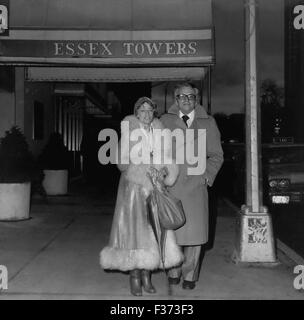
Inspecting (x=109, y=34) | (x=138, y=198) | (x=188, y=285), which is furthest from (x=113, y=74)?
(x=188, y=285)

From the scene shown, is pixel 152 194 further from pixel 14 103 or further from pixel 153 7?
pixel 14 103

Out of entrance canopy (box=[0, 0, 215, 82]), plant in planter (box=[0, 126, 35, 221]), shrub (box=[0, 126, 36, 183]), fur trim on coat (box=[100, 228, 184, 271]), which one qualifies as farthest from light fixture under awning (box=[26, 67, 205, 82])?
fur trim on coat (box=[100, 228, 184, 271])

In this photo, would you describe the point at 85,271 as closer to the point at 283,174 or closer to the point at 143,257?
the point at 143,257

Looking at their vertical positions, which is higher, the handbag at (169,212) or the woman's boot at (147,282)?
the handbag at (169,212)

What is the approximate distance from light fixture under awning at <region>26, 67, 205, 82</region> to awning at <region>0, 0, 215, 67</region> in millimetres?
1468

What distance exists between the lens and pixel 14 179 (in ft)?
29.6

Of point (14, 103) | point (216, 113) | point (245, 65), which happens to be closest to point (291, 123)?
point (216, 113)

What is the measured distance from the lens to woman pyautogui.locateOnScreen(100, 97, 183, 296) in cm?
466

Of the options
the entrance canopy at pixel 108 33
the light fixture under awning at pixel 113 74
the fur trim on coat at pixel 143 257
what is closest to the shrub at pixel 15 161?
the entrance canopy at pixel 108 33

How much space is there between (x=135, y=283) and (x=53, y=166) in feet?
29.5

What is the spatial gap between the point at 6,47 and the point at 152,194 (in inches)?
218

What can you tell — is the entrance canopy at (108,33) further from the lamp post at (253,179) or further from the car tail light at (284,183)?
the lamp post at (253,179)

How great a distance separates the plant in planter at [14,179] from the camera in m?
8.89

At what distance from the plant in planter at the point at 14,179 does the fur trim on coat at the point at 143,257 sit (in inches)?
179
